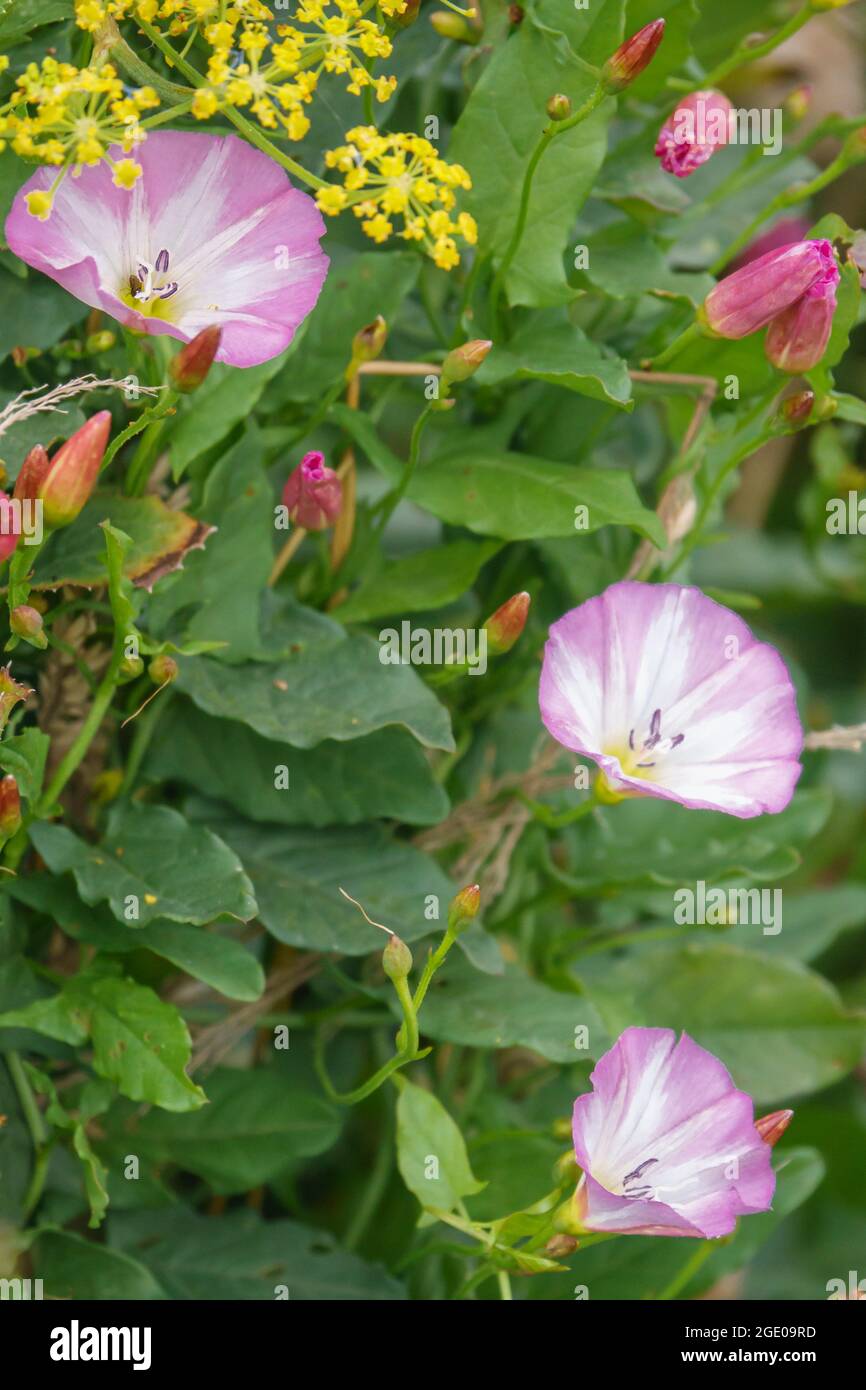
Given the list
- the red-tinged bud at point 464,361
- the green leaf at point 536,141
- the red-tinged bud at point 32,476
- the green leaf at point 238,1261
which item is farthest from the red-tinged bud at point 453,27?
the green leaf at point 238,1261

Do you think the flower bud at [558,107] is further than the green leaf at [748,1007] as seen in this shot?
No

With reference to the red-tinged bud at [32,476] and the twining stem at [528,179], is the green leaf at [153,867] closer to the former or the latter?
the red-tinged bud at [32,476]

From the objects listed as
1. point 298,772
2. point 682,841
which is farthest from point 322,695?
point 682,841

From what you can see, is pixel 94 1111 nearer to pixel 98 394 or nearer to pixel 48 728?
pixel 48 728

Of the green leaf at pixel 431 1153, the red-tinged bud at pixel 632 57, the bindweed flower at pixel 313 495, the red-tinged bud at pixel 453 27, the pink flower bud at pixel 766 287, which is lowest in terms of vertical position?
the green leaf at pixel 431 1153

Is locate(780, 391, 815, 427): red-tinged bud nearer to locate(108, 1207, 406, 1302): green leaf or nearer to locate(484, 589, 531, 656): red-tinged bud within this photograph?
locate(484, 589, 531, 656): red-tinged bud

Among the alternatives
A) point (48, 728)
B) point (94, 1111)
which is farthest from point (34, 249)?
point (94, 1111)
